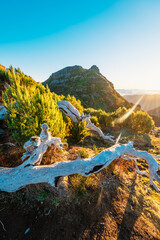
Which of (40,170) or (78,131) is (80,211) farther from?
(78,131)

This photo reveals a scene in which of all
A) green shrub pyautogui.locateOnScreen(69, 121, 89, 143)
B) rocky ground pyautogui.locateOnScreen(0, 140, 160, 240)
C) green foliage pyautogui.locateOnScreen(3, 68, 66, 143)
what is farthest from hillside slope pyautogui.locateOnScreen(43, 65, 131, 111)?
rocky ground pyautogui.locateOnScreen(0, 140, 160, 240)

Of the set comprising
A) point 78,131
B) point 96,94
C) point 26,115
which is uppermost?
point 26,115

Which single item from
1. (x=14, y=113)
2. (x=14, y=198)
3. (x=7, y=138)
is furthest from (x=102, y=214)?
(x=7, y=138)

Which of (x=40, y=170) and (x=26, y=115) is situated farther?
(x=26, y=115)

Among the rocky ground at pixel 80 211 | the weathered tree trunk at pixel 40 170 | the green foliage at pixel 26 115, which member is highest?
the green foliage at pixel 26 115

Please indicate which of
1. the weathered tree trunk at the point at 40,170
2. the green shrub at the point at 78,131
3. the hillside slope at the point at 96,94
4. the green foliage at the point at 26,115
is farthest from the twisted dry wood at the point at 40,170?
the hillside slope at the point at 96,94

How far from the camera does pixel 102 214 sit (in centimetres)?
221

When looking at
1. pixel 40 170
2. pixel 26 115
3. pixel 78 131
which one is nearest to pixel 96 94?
pixel 78 131

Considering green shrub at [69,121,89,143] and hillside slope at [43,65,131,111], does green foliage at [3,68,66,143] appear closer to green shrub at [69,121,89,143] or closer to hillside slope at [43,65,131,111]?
green shrub at [69,121,89,143]

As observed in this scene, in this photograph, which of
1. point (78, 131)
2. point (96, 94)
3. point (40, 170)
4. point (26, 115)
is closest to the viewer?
point (40, 170)

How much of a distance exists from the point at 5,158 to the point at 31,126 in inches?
50.9

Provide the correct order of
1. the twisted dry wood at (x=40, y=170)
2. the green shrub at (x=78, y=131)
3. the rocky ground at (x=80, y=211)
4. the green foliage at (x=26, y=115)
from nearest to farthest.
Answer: the rocky ground at (x=80, y=211) → the twisted dry wood at (x=40, y=170) → the green foliage at (x=26, y=115) → the green shrub at (x=78, y=131)

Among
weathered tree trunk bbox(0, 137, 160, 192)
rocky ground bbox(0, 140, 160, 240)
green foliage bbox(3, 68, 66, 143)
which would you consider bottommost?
rocky ground bbox(0, 140, 160, 240)

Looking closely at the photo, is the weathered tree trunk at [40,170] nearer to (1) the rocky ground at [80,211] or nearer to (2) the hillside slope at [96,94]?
(1) the rocky ground at [80,211]
